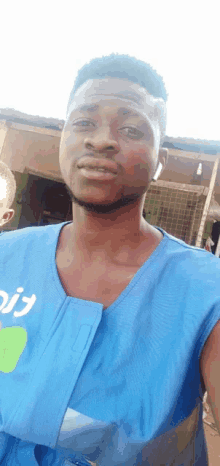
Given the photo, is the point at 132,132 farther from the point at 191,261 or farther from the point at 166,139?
the point at 166,139

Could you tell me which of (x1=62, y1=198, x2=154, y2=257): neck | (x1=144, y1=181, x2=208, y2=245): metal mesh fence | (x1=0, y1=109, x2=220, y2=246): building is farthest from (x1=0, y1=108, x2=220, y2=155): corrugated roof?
(x1=62, y1=198, x2=154, y2=257): neck

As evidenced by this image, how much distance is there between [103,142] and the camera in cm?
69

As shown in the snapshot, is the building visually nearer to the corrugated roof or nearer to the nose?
the corrugated roof

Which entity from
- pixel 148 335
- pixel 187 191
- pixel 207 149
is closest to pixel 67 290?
pixel 148 335

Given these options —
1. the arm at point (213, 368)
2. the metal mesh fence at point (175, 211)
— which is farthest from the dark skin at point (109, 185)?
the metal mesh fence at point (175, 211)

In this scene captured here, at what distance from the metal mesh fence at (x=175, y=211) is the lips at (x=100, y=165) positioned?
227cm

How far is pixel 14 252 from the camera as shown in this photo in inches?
33.8

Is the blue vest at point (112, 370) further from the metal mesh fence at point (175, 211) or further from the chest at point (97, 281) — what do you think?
the metal mesh fence at point (175, 211)

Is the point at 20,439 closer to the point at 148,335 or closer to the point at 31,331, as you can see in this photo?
the point at 31,331

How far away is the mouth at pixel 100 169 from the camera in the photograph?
673mm

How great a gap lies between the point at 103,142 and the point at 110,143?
0.7 inches

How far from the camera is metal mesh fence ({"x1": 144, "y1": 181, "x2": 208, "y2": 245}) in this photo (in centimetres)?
301

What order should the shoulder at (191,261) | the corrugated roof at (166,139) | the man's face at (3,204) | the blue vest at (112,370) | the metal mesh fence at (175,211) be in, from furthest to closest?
the metal mesh fence at (175,211), the corrugated roof at (166,139), the man's face at (3,204), the shoulder at (191,261), the blue vest at (112,370)

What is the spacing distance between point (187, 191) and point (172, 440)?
235cm
